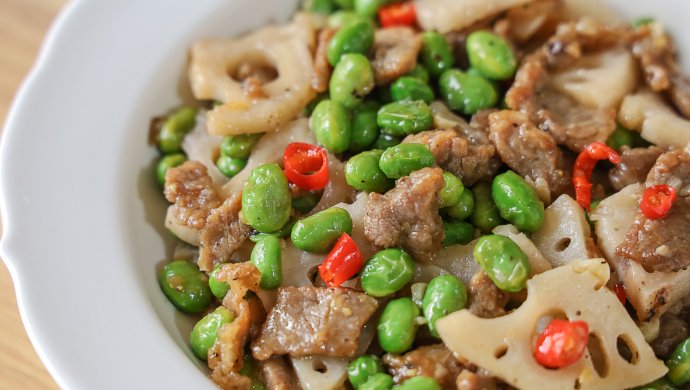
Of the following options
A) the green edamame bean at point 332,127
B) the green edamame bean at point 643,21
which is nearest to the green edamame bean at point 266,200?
the green edamame bean at point 332,127

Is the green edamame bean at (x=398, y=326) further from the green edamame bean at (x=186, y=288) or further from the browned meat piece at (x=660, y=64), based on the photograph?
the browned meat piece at (x=660, y=64)

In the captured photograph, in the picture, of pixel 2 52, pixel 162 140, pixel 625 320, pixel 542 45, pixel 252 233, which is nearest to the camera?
pixel 625 320

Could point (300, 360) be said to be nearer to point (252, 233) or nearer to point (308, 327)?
point (308, 327)

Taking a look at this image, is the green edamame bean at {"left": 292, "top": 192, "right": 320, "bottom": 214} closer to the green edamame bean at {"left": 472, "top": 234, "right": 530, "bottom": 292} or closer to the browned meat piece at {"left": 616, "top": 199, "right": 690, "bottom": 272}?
the green edamame bean at {"left": 472, "top": 234, "right": 530, "bottom": 292}

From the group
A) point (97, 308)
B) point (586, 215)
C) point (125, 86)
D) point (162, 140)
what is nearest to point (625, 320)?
point (586, 215)

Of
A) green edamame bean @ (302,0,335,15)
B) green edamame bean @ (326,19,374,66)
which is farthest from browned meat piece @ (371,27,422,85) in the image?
green edamame bean @ (302,0,335,15)

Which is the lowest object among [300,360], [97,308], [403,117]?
[300,360]
